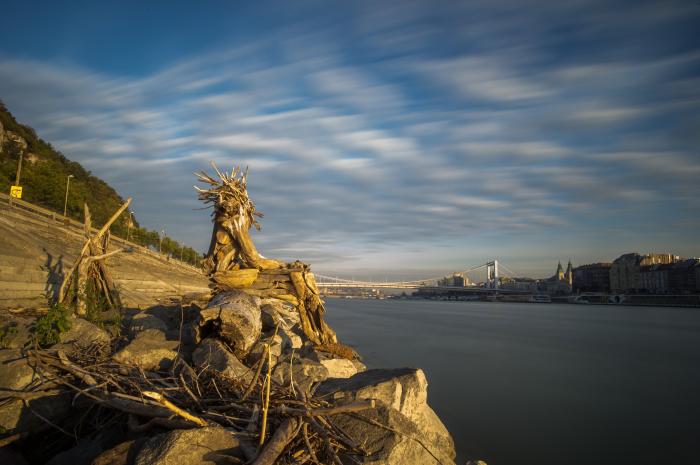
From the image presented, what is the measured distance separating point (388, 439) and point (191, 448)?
4.80 ft

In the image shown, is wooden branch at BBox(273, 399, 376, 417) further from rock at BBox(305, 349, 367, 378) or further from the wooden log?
the wooden log

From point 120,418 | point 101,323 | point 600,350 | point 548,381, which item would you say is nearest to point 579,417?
point 548,381

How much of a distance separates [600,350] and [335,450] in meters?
26.1

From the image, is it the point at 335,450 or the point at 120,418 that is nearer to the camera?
the point at 335,450

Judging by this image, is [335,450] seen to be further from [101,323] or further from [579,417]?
[579,417]

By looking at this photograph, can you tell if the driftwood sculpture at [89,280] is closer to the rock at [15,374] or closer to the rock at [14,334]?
the rock at [14,334]

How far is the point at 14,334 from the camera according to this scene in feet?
18.9

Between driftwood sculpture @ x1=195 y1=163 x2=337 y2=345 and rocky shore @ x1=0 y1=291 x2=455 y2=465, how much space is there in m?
4.39

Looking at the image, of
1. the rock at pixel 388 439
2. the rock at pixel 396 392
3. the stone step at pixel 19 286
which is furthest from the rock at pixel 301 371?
the stone step at pixel 19 286

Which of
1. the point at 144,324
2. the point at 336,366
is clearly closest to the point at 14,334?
the point at 144,324

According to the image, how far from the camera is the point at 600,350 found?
24609 millimetres

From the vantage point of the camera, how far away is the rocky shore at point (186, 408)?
123 inches

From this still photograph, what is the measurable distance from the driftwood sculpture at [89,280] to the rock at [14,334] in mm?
2243

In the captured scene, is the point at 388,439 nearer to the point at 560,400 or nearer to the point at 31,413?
the point at 31,413
